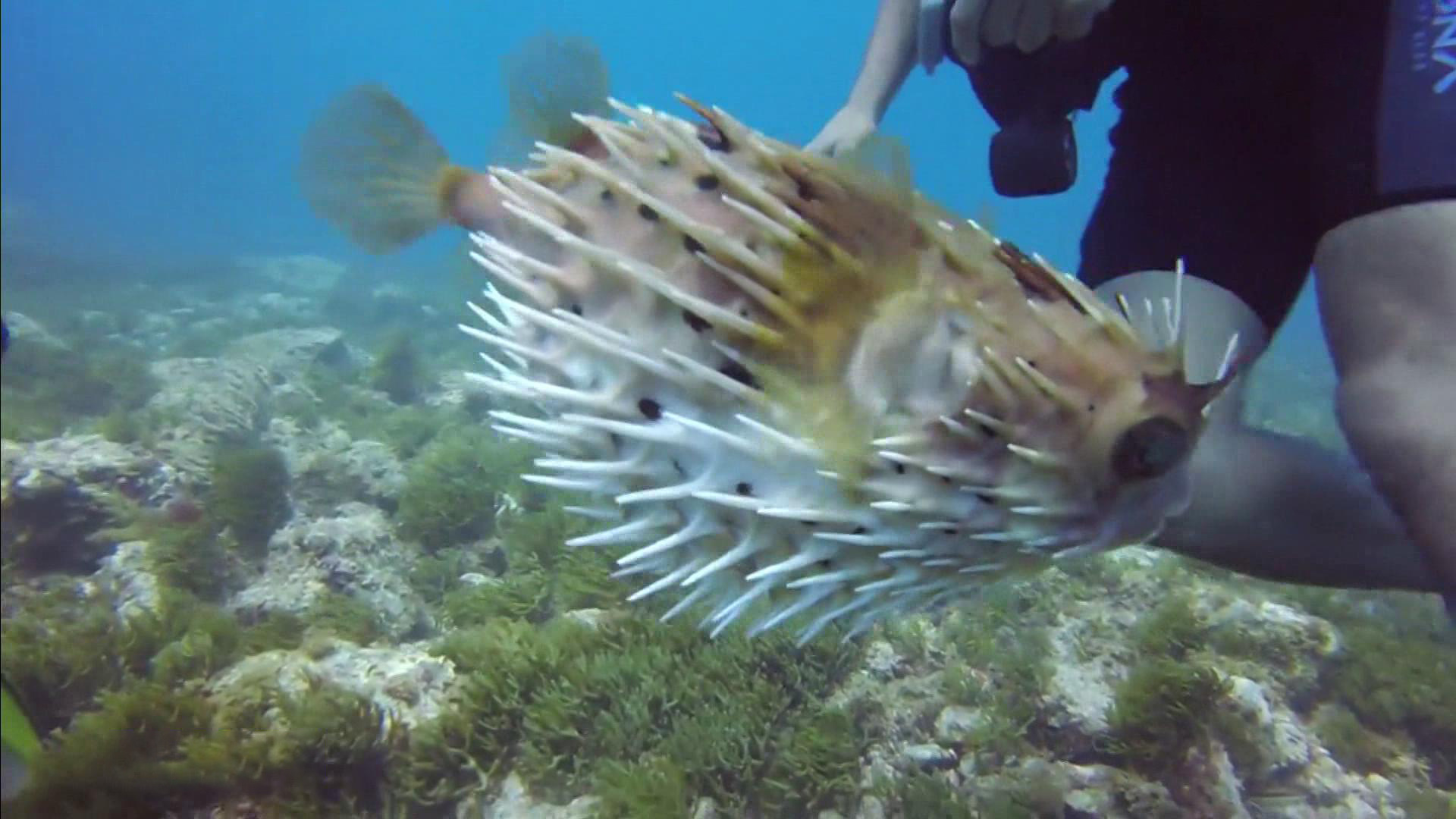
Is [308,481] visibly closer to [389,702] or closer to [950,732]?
[389,702]

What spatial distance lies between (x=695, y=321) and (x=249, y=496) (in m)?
3.70

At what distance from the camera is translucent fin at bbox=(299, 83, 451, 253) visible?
194 centimetres

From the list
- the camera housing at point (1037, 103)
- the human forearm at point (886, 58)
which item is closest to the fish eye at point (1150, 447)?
the camera housing at point (1037, 103)

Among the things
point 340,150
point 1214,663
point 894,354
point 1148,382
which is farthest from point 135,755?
point 1214,663

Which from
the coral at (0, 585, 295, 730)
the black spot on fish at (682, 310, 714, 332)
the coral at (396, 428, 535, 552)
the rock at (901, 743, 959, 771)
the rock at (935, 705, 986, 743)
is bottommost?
the coral at (0, 585, 295, 730)

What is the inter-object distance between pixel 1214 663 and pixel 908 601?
88.9 inches

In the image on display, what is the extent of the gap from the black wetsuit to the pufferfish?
1.81 feet

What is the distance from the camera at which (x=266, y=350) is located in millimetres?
8648

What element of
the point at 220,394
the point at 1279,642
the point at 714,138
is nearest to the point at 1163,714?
the point at 1279,642

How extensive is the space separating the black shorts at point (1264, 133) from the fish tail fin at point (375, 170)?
148cm

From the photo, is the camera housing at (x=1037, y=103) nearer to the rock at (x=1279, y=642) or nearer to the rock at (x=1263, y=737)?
the rock at (x=1263, y=737)

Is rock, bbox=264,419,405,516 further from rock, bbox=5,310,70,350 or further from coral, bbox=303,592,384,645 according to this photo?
rock, bbox=5,310,70,350

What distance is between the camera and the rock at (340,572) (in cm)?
341

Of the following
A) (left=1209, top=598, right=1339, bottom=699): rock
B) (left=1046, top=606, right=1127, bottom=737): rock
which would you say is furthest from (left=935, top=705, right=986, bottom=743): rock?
(left=1209, top=598, right=1339, bottom=699): rock
